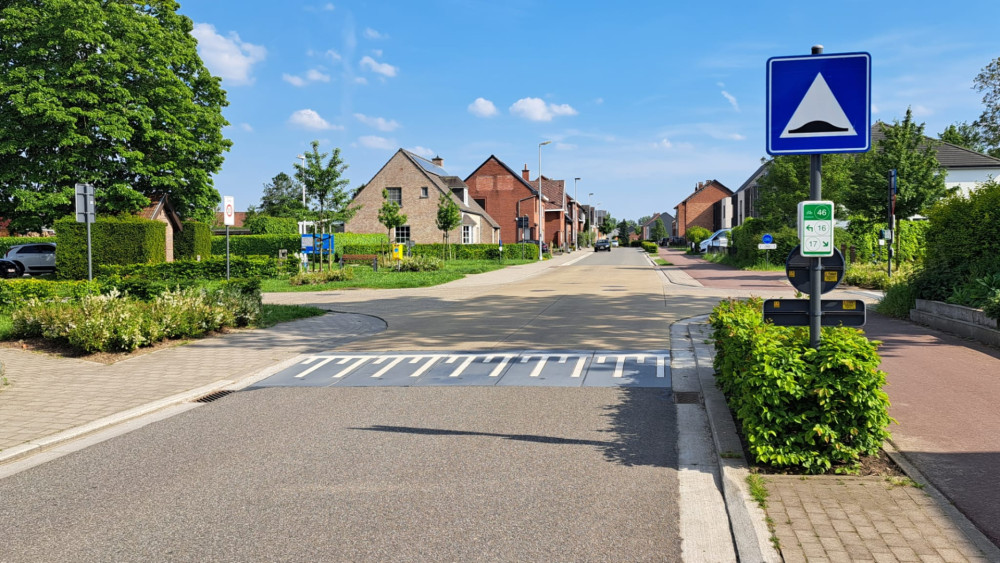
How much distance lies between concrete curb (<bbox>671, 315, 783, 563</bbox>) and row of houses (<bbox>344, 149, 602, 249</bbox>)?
39.2 m

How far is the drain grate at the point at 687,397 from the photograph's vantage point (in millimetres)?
6941

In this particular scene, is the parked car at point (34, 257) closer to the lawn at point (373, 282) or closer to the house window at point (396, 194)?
the lawn at point (373, 282)

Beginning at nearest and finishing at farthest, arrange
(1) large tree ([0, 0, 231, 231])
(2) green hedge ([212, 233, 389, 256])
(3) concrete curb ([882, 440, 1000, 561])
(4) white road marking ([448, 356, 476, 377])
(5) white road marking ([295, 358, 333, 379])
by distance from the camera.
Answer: (3) concrete curb ([882, 440, 1000, 561]) < (4) white road marking ([448, 356, 476, 377]) < (5) white road marking ([295, 358, 333, 379]) < (1) large tree ([0, 0, 231, 231]) < (2) green hedge ([212, 233, 389, 256])

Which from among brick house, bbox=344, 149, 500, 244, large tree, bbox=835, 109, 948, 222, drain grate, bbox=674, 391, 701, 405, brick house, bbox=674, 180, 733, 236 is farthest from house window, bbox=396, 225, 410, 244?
brick house, bbox=674, 180, 733, 236

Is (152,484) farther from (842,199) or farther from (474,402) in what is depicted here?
(842,199)

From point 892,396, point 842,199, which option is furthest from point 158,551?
point 842,199

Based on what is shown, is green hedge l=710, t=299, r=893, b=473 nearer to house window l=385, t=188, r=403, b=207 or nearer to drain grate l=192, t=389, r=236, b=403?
drain grate l=192, t=389, r=236, b=403

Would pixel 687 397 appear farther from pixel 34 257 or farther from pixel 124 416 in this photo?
pixel 34 257

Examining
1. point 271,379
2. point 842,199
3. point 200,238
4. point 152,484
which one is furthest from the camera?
point 200,238

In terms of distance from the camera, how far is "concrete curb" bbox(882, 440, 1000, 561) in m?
3.38

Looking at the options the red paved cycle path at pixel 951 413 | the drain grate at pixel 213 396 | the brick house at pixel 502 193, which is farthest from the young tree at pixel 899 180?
the brick house at pixel 502 193

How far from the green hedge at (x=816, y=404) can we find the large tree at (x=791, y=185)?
3147cm

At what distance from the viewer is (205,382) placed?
8.29m

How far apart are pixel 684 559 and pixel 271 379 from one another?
6481 millimetres
